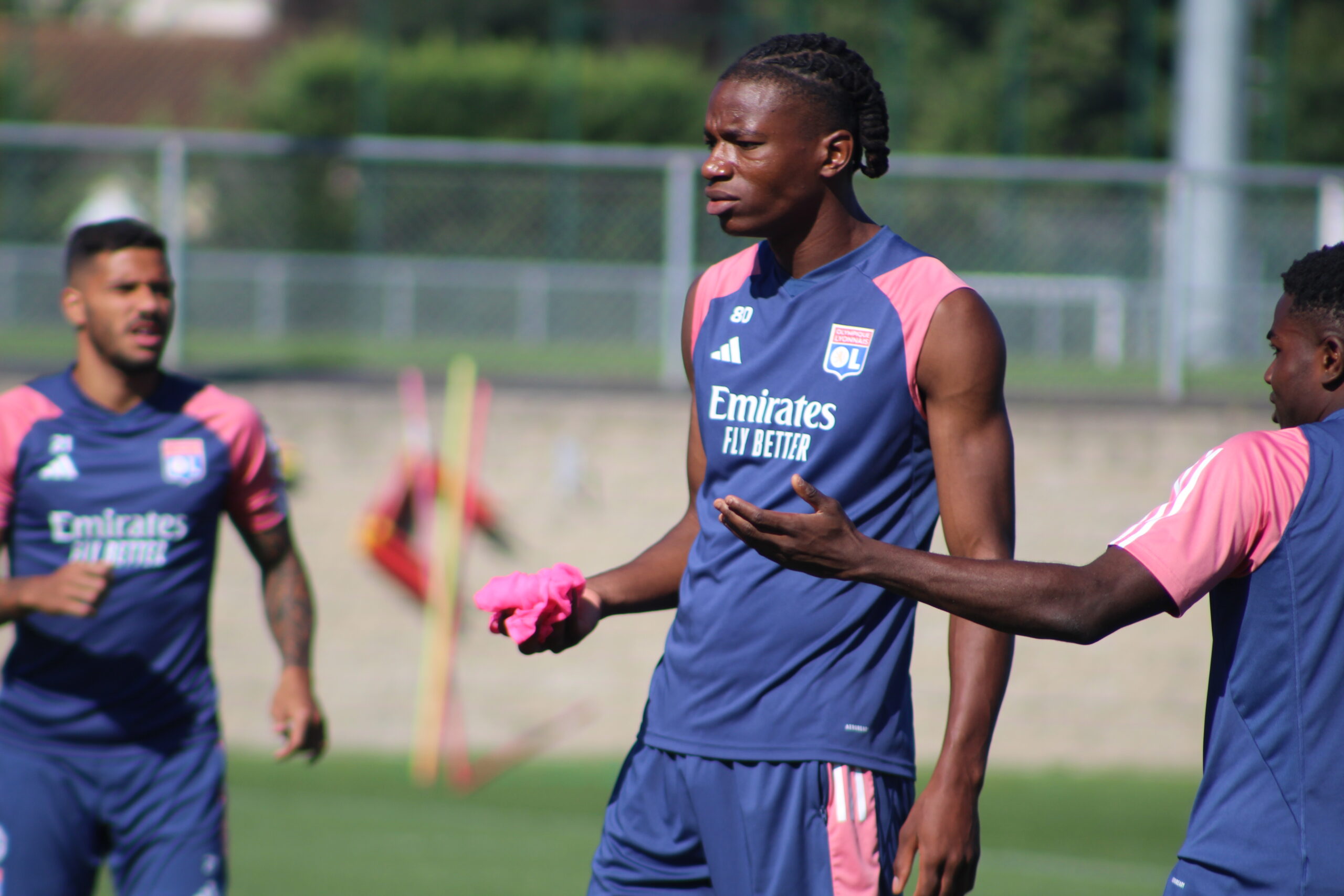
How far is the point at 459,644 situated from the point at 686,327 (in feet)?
19.7

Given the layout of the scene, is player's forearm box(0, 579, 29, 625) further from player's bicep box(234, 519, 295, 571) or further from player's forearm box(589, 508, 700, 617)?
player's forearm box(589, 508, 700, 617)

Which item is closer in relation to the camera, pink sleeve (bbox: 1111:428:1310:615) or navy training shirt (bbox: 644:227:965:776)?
pink sleeve (bbox: 1111:428:1310:615)

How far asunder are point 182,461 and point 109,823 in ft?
3.13

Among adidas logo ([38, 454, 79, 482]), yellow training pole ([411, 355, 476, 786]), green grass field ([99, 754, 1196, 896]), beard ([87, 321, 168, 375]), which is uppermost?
beard ([87, 321, 168, 375])

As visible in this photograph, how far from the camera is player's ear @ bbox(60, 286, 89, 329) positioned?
4.27 m

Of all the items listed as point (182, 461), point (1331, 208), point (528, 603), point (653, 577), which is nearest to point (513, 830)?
point (182, 461)

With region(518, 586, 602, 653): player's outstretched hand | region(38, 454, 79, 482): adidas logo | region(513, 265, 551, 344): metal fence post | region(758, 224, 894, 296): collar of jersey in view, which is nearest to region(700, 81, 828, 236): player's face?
region(758, 224, 894, 296): collar of jersey

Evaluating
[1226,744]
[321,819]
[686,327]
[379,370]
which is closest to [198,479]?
[686,327]

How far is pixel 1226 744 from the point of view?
2.49 m

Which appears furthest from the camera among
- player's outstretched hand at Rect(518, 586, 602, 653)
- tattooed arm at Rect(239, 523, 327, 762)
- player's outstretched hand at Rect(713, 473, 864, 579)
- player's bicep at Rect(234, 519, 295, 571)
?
player's bicep at Rect(234, 519, 295, 571)

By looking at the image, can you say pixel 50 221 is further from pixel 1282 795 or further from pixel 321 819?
pixel 1282 795

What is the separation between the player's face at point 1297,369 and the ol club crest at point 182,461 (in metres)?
2.77

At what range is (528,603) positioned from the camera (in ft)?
9.52

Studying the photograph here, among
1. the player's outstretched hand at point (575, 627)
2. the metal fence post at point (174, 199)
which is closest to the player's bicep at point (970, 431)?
the player's outstretched hand at point (575, 627)
